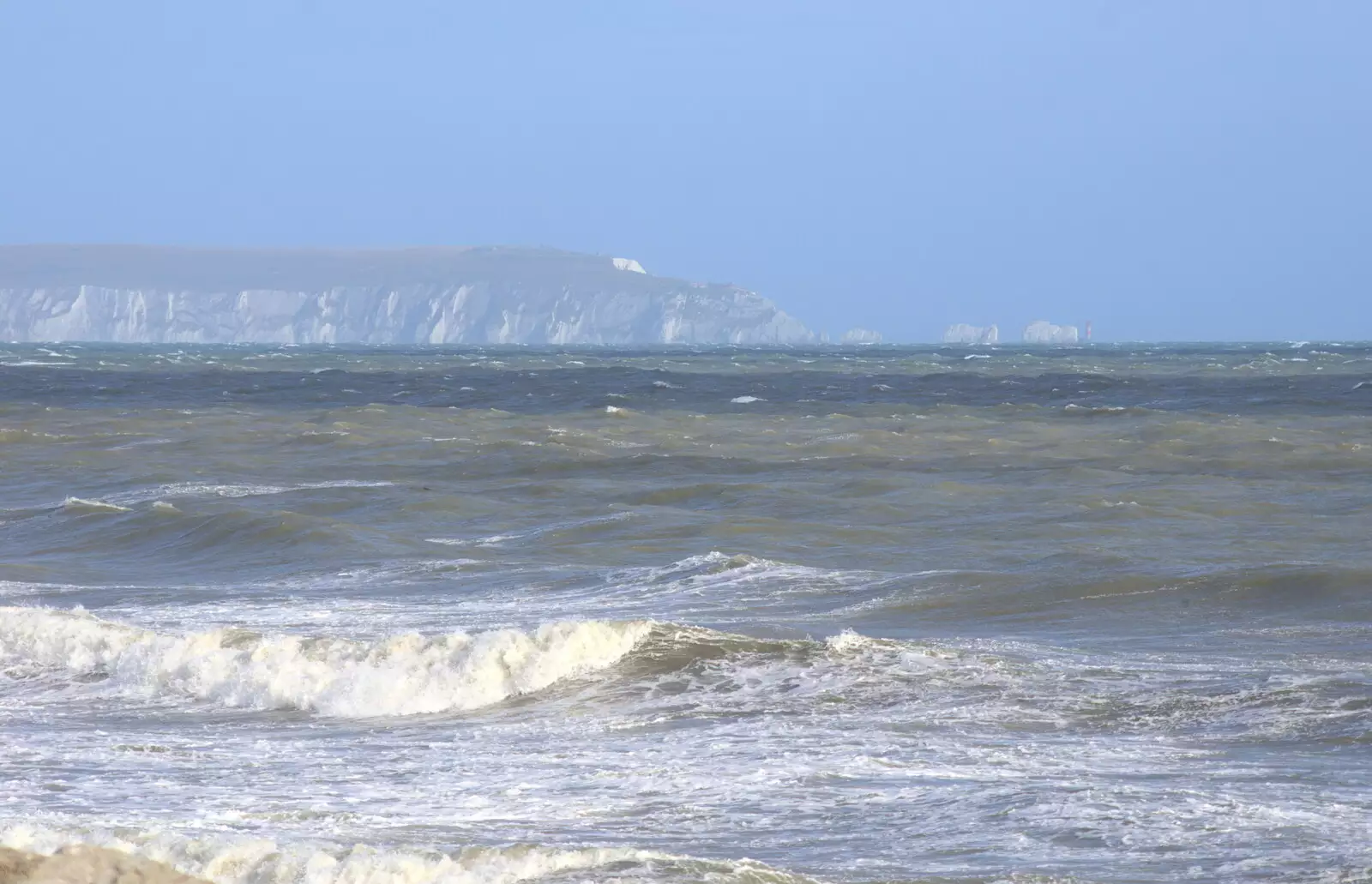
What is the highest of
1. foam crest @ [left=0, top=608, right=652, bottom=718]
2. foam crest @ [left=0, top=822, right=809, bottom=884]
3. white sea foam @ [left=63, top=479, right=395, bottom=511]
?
foam crest @ [left=0, top=822, right=809, bottom=884]

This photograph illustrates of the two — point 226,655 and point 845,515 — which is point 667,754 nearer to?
point 226,655

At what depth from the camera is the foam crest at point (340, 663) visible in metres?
10.2

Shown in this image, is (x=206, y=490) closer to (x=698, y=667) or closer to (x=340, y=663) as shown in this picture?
(x=340, y=663)

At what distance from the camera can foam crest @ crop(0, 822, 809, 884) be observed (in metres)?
5.91

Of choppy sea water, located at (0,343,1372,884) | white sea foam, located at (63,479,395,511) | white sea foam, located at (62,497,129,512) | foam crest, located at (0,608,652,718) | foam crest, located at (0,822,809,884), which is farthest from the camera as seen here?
white sea foam, located at (63,479,395,511)

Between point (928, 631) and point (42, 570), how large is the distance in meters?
8.61

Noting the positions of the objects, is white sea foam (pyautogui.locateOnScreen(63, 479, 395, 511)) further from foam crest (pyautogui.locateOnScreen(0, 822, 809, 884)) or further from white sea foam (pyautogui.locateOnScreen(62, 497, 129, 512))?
foam crest (pyautogui.locateOnScreen(0, 822, 809, 884))

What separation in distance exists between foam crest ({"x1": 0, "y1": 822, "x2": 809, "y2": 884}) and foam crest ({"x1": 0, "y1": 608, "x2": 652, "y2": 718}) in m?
3.69

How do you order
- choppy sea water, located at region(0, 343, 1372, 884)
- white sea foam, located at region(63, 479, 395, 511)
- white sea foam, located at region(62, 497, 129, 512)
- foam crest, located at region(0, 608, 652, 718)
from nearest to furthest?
choppy sea water, located at region(0, 343, 1372, 884) → foam crest, located at region(0, 608, 652, 718) → white sea foam, located at region(62, 497, 129, 512) → white sea foam, located at region(63, 479, 395, 511)

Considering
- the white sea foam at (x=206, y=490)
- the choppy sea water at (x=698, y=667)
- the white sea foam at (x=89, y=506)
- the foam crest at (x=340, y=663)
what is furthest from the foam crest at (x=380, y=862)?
the white sea foam at (x=206, y=490)

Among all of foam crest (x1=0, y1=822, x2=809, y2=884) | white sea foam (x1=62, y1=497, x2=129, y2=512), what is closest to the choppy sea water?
foam crest (x1=0, y1=822, x2=809, y2=884)

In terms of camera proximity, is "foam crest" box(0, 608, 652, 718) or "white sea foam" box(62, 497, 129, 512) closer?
"foam crest" box(0, 608, 652, 718)

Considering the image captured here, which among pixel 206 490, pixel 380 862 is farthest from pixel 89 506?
pixel 380 862

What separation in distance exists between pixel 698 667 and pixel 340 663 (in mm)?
2196
